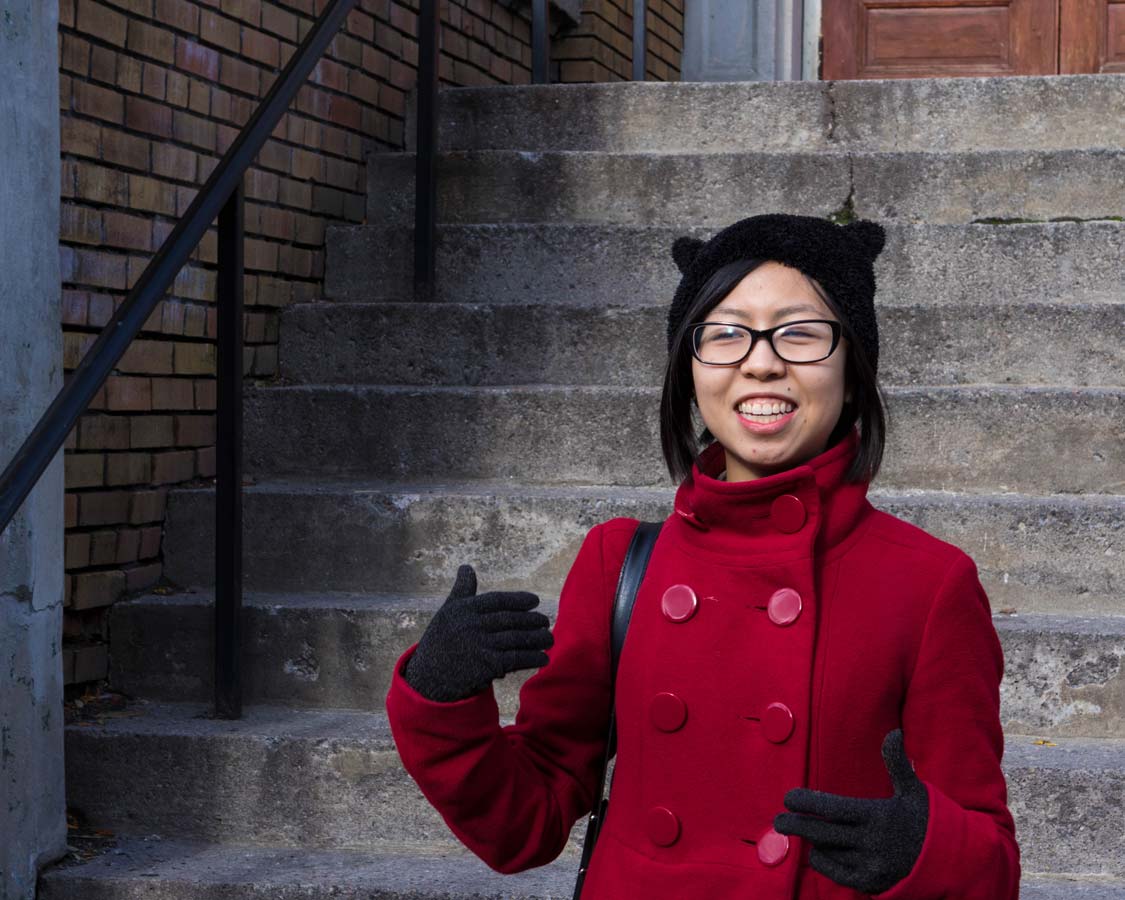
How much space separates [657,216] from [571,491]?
1206 mm

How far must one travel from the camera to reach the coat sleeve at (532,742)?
1548mm

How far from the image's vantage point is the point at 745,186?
4.34 meters

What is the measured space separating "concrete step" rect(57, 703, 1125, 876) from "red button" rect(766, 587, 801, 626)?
1352 millimetres

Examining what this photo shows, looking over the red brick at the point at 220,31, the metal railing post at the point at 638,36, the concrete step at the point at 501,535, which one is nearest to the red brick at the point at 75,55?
the red brick at the point at 220,31

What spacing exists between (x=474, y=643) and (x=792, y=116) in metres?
3.45

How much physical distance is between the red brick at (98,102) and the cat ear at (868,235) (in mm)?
2004

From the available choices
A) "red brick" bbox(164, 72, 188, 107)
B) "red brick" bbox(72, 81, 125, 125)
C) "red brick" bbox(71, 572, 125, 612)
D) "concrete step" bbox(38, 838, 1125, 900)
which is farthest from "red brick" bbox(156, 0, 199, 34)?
"concrete step" bbox(38, 838, 1125, 900)

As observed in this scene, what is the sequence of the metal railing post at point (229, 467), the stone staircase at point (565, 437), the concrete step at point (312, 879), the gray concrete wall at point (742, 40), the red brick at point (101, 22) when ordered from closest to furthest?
the concrete step at point (312, 879) < the stone staircase at point (565, 437) < the metal railing post at point (229, 467) < the red brick at point (101, 22) < the gray concrete wall at point (742, 40)

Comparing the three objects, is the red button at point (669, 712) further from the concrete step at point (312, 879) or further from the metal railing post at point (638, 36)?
the metal railing post at point (638, 36)

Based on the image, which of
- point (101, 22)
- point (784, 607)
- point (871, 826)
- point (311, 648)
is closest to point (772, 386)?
point (784, 607)

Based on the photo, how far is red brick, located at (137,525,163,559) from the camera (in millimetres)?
3449

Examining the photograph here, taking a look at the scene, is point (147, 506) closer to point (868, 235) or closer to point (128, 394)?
point (128, 394)

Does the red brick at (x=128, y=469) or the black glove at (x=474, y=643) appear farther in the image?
the red brick at (x=128, y=469)

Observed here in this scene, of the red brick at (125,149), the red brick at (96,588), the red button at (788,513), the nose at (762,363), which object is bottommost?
the red brick at (96,588)
